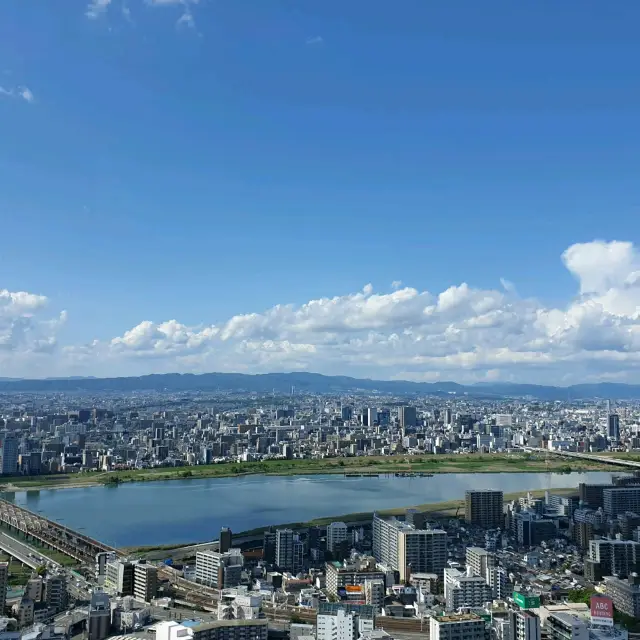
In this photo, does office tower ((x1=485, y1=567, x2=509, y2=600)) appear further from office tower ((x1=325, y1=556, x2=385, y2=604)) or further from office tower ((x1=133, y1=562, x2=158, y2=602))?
office tower ((x1=133, y1=562, x2=158, y2=602))

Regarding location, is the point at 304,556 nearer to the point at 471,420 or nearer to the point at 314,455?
the point at 314,455

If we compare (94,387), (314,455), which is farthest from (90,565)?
(94,387)

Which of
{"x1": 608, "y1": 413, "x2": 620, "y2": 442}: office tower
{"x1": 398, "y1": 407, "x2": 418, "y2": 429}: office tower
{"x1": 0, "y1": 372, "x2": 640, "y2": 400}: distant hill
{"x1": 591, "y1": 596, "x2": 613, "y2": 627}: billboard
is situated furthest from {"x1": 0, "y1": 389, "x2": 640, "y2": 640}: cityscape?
{"x1": 0, "y1": 372, "x2": 640, "y2": 400}: distant hill

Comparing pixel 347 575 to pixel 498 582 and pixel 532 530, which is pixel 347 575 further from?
pixel 532 530

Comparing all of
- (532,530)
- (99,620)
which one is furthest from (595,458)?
(99,620)

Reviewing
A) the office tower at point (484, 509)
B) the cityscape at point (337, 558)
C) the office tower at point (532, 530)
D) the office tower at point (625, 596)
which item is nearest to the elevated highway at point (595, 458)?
the cityscape at point (337, 558)

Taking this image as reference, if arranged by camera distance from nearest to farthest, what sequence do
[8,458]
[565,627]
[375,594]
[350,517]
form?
1. [565,627]
2. [375,594]
3. [350,517]
4. [8,458]
